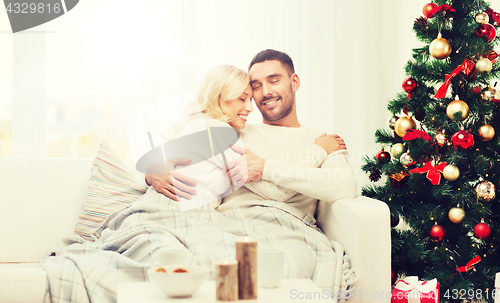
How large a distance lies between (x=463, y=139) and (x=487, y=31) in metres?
0.45

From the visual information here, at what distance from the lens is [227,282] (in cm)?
92

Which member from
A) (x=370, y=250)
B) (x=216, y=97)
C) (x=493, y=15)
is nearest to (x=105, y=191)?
(x=216, y=97)

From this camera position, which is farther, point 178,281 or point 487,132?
point 487,132

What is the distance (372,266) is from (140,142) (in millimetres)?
1526

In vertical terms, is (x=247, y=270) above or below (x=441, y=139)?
below

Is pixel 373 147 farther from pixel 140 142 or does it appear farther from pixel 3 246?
pixel 3 246

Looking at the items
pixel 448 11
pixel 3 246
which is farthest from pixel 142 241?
pixel 448 11

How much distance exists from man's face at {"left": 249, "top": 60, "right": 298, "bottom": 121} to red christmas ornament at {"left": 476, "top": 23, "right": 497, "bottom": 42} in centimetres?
79

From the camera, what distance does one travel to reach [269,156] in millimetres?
1899

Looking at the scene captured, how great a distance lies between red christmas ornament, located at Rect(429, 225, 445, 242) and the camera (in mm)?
1762

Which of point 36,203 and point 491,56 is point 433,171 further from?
point 36,203

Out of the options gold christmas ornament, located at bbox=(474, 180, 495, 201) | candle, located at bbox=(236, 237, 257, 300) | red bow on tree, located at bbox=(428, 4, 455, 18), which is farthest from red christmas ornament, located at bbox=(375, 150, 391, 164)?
candle, located at bbox=(236, 237, 257, 300)

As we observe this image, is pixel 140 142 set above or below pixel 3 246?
above

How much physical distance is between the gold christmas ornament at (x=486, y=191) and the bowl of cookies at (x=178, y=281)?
1.23 metres
